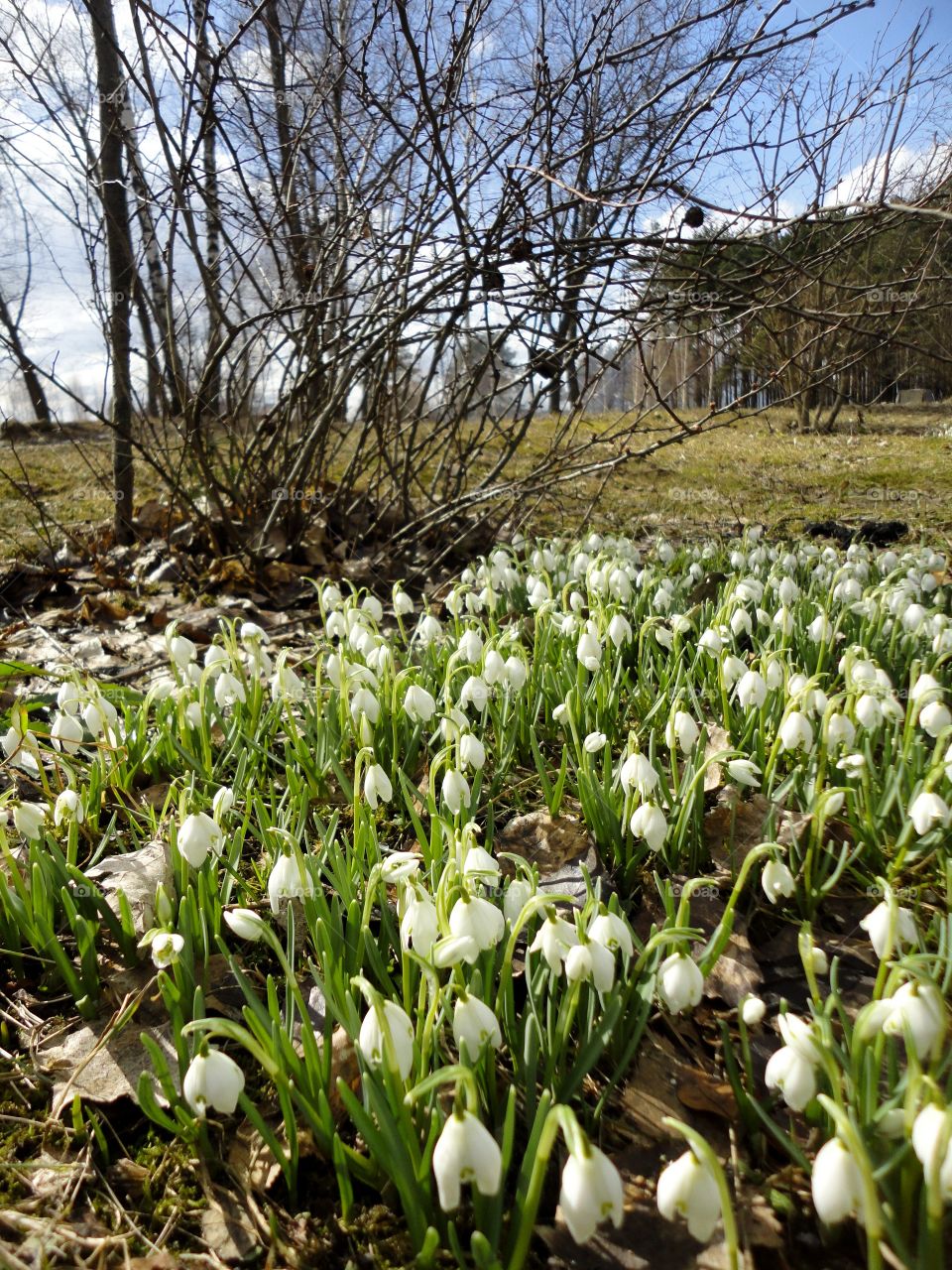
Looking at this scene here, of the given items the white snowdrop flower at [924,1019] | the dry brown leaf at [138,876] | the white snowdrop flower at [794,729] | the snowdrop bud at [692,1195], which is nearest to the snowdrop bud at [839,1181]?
the snowdrop bud at [692,1195]

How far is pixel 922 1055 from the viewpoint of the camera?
105cm

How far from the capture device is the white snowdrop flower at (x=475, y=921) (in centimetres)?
117

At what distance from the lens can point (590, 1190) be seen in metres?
0.87

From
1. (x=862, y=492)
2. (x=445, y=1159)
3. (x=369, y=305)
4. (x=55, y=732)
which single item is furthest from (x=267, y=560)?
(x=862, y=492)

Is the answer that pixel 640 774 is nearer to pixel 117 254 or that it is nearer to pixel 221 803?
pixel 221 803

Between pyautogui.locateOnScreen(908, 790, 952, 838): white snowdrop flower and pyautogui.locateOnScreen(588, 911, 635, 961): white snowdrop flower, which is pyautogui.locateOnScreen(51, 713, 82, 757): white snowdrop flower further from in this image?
pyautogui.locateOnScreen(908, 790, 952, 838): white snowdrop flower

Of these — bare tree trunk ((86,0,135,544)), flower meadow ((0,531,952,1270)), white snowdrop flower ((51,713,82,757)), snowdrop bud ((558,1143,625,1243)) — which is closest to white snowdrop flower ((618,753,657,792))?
flower meadow ((0,531,952,1270))

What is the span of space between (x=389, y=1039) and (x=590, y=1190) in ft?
1.00

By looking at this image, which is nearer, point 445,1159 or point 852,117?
point 445,1159

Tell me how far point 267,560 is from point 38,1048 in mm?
3311

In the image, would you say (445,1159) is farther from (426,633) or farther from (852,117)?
(852,117)

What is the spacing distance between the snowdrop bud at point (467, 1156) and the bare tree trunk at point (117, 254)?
12.7ft

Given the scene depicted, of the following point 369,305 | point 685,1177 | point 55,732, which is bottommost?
point 685,1177

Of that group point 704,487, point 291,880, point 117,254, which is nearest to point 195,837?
point 291,880
